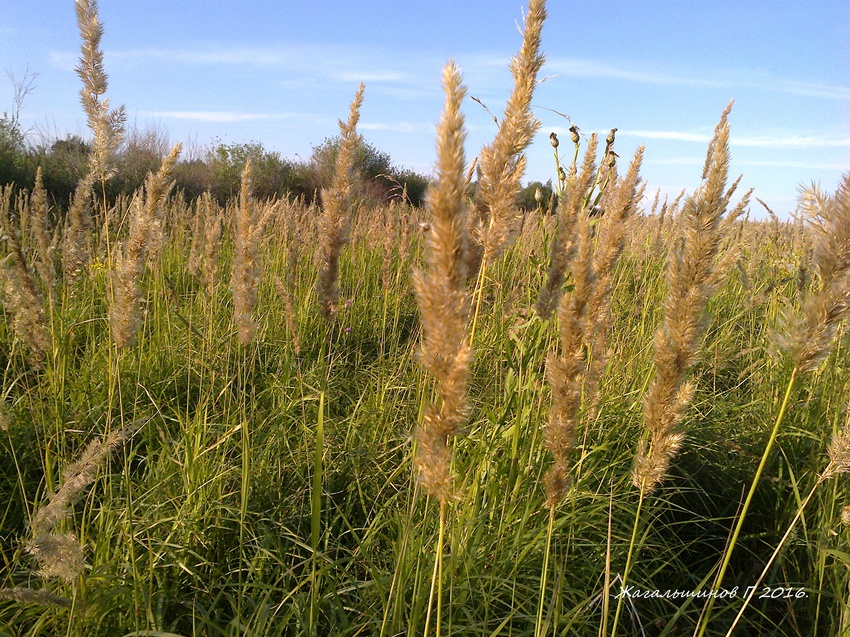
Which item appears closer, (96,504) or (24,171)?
(96,504)

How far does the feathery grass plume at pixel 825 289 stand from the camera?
0.93 meters

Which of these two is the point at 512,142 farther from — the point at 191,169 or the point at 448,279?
the point at 191,169

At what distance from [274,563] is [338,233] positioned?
1.22 m

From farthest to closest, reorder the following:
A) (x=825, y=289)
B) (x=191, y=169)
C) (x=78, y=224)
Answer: (x=191, y=169) → (x=78, y=224) → (x=825, y=289)

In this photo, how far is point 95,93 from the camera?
230 centimetres

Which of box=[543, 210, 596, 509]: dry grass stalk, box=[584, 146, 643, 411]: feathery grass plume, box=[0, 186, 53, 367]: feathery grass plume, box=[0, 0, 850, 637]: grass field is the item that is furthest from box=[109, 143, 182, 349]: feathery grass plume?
box=[584, 146, 643, 411]: feathery grass plume

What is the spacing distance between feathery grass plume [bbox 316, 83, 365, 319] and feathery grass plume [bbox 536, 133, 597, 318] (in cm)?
61

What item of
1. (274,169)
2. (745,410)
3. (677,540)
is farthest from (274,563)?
(274,169)

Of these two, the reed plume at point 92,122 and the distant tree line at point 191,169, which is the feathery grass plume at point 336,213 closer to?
the reed plume at point 92,122

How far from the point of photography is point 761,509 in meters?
2.40

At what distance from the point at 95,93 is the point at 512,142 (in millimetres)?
1954

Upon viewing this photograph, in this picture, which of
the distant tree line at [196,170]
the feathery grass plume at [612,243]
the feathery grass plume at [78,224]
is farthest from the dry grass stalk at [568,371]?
the distant tree line at [196,170]

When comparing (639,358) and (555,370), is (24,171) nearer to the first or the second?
(639,358)

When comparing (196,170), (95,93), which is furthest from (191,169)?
(95,93)
